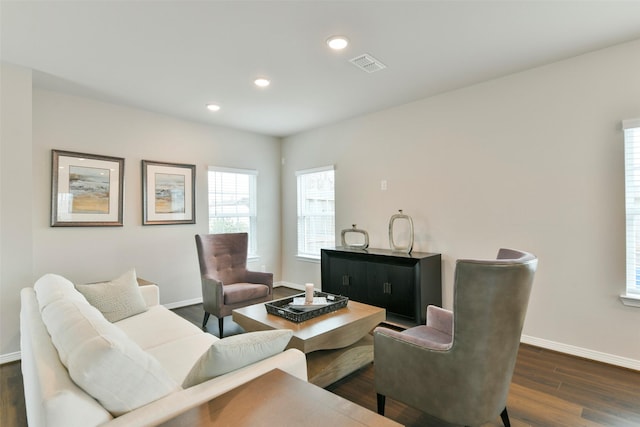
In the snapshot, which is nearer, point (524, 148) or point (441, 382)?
point (441, 382)

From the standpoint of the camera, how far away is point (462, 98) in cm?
352

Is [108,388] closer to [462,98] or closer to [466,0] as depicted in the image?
[466,0]

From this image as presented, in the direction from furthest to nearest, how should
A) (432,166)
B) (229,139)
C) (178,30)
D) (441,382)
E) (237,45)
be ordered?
1. (229,139)
2. (432,166)
3. (237,45)
4. (178,30)
5. (441,382)

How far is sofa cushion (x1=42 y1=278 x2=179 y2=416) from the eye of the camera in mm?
1050

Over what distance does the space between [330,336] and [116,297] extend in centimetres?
174

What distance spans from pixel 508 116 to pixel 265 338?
309 cm

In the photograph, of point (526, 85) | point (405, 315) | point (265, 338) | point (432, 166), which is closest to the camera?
Answer: point (265, 338)

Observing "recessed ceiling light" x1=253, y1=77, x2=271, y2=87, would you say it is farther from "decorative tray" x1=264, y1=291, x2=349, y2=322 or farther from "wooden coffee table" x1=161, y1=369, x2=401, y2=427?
"wooden coffee table" x1=161, y1=369, x2=401, y2=427

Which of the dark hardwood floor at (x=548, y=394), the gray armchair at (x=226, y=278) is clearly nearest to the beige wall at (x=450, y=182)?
the dark hardwood floor at (x=548, y=394)

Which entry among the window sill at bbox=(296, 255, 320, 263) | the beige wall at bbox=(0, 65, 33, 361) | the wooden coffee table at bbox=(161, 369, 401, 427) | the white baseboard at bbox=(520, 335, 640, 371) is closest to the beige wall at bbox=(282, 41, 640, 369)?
the white baseboard at bbox=(520, 335, 640, 371)

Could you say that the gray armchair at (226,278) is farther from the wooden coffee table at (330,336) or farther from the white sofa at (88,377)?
the white sofa at (88,377)

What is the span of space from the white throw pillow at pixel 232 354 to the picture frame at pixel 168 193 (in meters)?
3.30

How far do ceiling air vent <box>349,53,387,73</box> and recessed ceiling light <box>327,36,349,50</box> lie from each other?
24 centimetres

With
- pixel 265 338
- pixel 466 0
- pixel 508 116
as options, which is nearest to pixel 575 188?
pixel 508 116
